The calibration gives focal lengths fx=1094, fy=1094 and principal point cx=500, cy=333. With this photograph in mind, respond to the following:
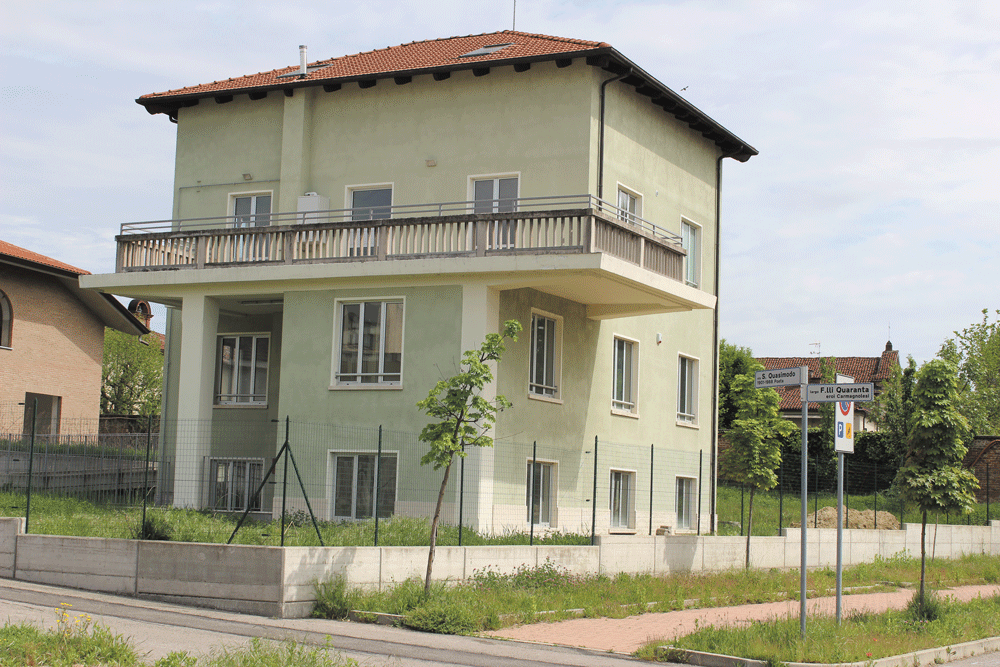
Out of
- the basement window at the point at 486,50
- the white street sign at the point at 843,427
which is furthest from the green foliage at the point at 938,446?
the basement window at the point at 486,50

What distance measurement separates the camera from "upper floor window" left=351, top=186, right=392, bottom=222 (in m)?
25.3

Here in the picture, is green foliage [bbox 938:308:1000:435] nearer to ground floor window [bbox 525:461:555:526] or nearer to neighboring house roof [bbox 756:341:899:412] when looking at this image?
neighboring house roof [bbox 756:341:899:412]

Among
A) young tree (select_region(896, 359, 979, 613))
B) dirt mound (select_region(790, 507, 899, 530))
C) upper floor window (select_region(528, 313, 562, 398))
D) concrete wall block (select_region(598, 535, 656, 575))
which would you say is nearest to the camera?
young tree (select_region(896, 359, 979, 613))

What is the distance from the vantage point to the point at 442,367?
72.2ft

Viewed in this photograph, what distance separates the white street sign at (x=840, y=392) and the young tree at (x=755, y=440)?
962cm

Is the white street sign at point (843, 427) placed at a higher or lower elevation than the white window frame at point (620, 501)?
higher

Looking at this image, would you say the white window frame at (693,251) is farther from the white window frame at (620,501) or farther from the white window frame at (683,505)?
the white window frame at (620,501)

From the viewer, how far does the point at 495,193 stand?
80.6ft

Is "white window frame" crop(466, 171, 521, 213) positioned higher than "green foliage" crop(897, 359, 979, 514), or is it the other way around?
"white window frame" crop(466, 171, 521, 213)

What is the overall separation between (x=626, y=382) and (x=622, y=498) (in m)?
2.83

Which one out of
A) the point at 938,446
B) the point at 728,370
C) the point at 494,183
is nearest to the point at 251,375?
the point at 494,183

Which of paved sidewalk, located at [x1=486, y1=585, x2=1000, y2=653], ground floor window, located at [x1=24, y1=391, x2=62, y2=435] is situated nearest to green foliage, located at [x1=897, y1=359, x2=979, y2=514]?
paved sidewalk, located at [x1=486, y1=585, x2=1000, y2=653]

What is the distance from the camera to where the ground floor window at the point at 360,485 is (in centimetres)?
2219

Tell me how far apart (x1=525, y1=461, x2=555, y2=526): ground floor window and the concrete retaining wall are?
2.69m
